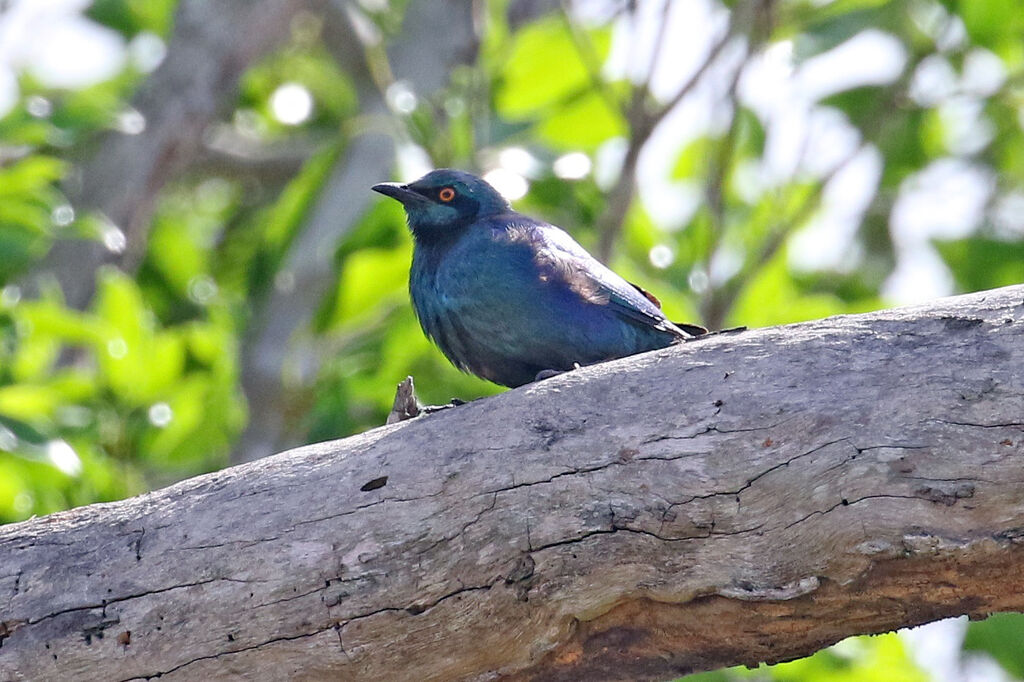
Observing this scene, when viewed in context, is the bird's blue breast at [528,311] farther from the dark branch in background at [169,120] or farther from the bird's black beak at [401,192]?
the dark branch in background at [169,120]

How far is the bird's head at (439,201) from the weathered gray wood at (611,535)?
182 centimetres

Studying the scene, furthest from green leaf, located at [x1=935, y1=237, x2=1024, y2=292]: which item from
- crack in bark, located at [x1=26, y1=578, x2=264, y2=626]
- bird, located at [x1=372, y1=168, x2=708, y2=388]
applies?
crack in bark, located at [x1=26, y1=578, x2=264, y2=626]

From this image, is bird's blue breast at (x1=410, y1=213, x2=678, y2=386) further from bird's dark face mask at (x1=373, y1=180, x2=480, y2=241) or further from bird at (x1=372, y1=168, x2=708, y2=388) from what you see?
bird's dark face mask at (x1=373, y1=180, x2=480, y2=241)

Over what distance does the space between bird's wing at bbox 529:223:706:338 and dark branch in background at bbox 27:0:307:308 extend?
2790mm

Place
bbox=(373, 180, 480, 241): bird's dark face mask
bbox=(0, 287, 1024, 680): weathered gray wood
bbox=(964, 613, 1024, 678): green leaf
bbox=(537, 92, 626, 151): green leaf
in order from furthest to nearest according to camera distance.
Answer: bbox=(537, 92, 626, 151): green leaf → bbox=(964, 613, 1024, 678): green leaf → bbox=(373, 180, 480, 241): bird's dark face mask → bbox=(0, 287, 1024, 680): weathered gray wood

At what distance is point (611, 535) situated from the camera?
2.95m

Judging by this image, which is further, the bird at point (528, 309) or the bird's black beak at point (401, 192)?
the bird's black beak at point (401, 192)

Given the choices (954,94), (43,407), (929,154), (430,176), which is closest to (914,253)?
(929,154)

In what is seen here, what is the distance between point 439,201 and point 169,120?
213 cm

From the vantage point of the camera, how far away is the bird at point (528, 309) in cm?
420

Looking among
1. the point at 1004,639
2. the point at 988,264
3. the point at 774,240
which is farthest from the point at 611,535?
the point at 988,264

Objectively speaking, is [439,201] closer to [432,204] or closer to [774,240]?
[432,204]

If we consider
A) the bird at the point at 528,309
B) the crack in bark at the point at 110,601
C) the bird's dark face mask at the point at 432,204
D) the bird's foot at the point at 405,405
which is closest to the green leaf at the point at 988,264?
the bird at the point at 528,309

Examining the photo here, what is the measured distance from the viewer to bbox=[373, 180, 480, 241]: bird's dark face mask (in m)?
4.94
